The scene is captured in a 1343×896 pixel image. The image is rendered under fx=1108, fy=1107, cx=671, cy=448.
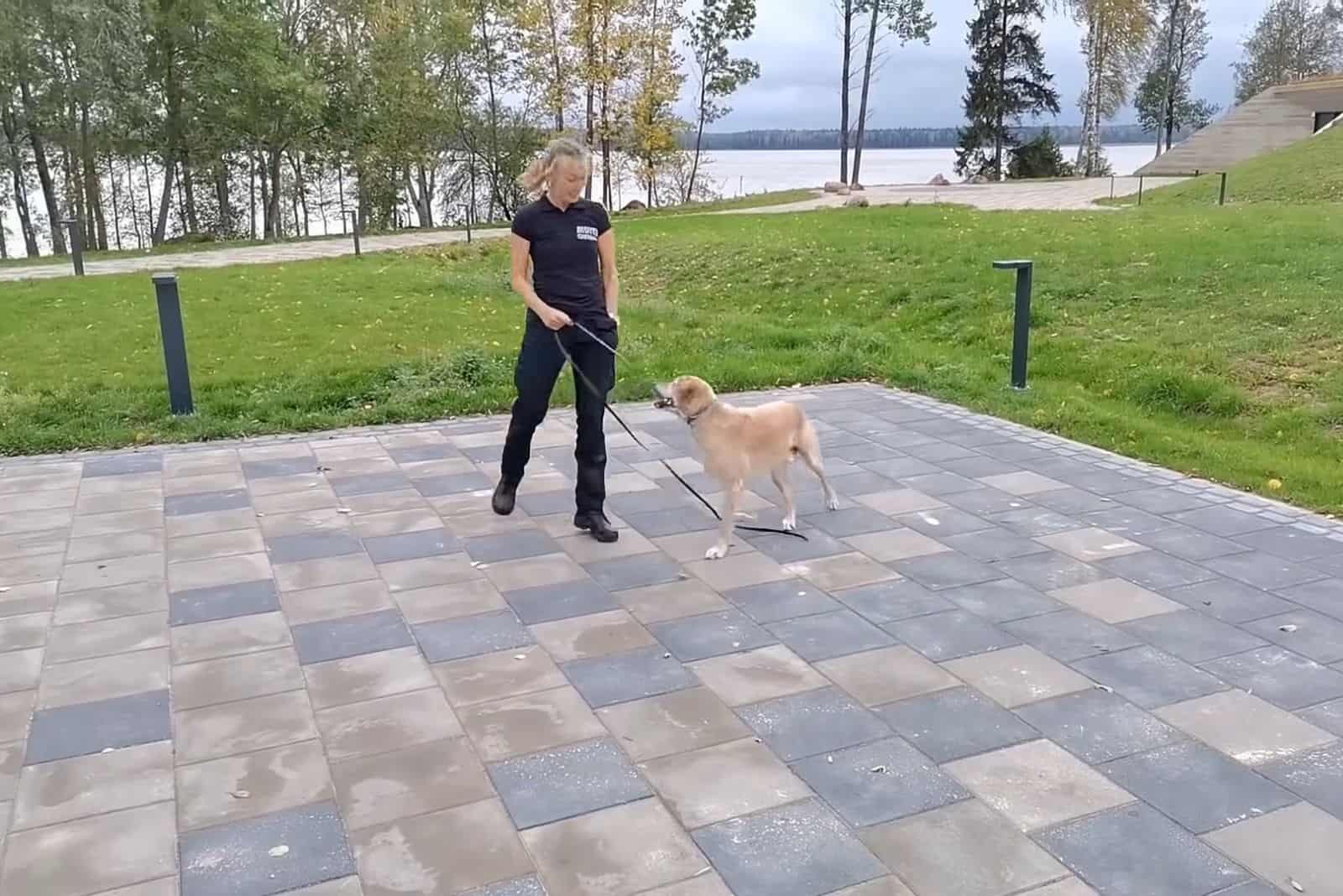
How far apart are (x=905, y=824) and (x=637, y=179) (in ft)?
121

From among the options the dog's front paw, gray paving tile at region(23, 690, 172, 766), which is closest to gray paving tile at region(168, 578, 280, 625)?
gray paving tile at region(23, 690, 172, 766)

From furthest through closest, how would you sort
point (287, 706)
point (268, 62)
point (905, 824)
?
point (268, 62), point (287, 706), point (905, 824)

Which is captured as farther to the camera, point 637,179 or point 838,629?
point 637,179

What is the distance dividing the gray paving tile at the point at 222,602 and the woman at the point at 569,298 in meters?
1.44

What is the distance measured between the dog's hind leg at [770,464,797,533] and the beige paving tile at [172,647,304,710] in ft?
7.73

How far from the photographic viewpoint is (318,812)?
298 cm

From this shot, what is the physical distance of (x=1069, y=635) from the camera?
4078 millimetres

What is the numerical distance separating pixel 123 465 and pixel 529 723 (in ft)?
14.0

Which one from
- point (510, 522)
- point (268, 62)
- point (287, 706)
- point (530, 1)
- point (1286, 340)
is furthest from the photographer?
point (530, 1)

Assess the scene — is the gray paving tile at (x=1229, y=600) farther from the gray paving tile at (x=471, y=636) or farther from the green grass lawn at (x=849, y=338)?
the gray paving tile at (x=471, y=636)

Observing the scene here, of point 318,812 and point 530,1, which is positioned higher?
point 530,1

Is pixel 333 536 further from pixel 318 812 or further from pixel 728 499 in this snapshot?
pixel 318 812

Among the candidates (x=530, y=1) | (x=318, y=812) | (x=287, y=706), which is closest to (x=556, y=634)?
(x=287, y=706)

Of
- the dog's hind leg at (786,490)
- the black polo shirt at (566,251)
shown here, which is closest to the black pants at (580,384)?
the black polo shirt at (566,251)
